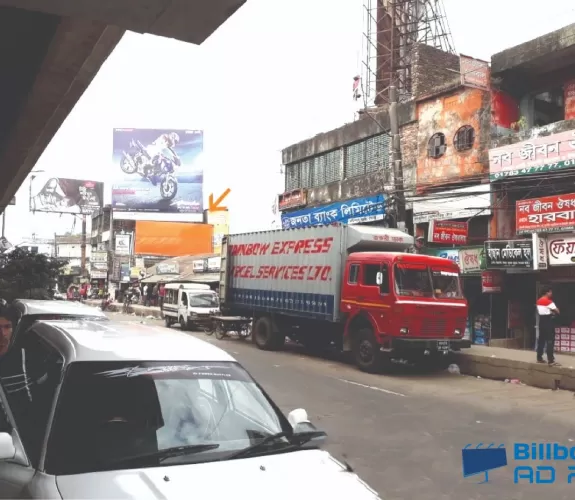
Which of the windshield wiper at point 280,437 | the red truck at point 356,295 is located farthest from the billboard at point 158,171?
the windshield wiper at point 280,437

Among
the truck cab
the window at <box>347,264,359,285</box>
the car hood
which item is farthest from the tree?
the car hood

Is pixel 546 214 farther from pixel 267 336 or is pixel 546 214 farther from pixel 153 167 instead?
pixel 153 167

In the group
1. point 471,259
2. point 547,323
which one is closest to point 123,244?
point 471,259

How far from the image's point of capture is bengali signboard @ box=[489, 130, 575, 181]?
14.7 meters

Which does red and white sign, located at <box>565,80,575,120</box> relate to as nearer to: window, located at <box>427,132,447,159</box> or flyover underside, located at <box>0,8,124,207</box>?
window, located at <box>427,132,447,159</box>

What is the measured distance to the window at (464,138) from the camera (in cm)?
A: 1828

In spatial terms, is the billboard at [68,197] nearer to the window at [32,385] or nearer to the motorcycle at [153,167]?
the motorcycle at [153,167]

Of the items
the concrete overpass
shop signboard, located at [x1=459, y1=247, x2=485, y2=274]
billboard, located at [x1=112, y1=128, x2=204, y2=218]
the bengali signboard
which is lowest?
shop signboard, located at [x1=459, y1=247, x2=485, y2=274]

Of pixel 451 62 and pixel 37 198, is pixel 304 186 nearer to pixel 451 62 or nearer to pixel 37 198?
pixel 451 62

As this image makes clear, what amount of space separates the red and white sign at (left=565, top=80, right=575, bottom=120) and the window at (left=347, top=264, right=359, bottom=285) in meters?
8.03

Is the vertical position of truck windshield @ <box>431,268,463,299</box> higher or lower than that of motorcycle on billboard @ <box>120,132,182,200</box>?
lower

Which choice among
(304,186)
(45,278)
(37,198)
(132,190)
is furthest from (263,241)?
(37,198)

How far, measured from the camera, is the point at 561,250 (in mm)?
14828

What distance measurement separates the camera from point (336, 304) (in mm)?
13852
